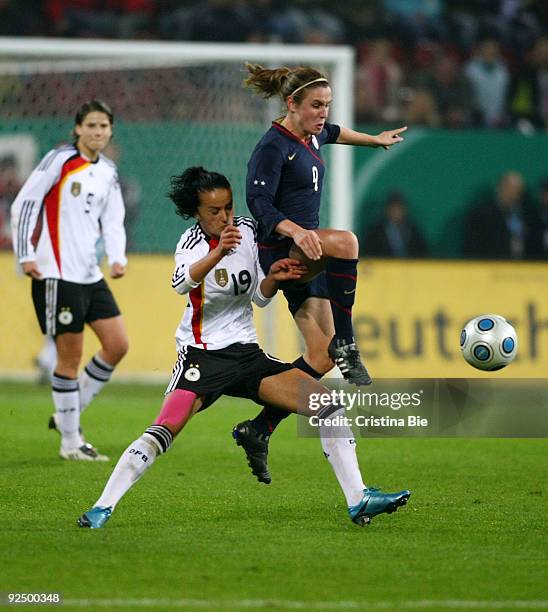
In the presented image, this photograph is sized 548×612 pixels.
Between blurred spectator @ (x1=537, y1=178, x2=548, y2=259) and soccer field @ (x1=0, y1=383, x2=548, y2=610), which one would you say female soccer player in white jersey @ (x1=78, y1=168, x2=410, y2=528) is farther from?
blurred spectator @ (x1=537, y1=178, x2=548, y2=259)

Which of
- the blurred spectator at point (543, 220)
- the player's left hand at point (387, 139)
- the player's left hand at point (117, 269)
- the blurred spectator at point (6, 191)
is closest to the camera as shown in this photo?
the player's left hand at point (387, 139)

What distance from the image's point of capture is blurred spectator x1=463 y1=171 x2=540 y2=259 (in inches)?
585

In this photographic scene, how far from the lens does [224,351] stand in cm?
620

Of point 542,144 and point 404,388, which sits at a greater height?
point 542,144

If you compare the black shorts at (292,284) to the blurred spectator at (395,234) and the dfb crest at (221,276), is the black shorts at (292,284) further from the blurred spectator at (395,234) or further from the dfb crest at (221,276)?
the blurred spectator at (395,234)

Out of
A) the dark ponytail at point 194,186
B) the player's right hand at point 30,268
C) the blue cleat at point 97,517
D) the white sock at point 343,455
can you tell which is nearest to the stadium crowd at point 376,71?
the player's right hand at point 30,268

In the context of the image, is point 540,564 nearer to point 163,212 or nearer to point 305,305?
A: point 305,305

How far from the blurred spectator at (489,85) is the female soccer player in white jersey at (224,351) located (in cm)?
1144

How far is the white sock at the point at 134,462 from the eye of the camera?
19.4 ft

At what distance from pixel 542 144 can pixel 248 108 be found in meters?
3.58

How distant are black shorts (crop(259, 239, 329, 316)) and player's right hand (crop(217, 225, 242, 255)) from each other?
762 millimetres

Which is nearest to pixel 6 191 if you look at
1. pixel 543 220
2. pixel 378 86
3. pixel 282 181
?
pixel 378 86

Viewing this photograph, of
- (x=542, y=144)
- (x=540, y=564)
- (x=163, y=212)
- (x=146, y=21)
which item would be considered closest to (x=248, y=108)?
(x=163, y=212)

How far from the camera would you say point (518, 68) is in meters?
18.2
